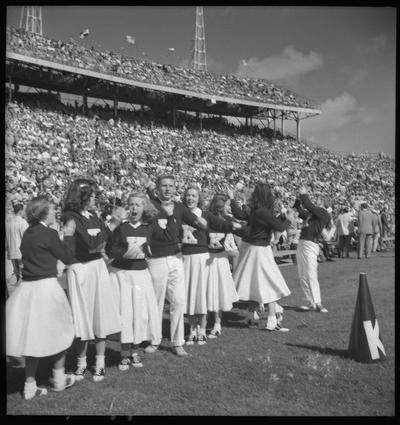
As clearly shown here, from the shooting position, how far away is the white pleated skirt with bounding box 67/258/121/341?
402cm

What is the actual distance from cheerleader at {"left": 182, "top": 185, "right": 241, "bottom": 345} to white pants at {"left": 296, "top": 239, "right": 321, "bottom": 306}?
7.11 feet

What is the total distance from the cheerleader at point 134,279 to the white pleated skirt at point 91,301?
6.4 inches

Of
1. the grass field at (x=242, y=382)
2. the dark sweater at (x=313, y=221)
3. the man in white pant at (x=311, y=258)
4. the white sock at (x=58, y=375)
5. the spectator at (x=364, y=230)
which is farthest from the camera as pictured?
the spectator at (x=364, y=230)

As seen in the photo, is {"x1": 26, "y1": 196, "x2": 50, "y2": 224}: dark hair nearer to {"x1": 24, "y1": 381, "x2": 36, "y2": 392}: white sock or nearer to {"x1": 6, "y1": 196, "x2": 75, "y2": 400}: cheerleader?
{"x1": 6, "y1": 196, "x2": 75, "y2": 400}: cheerleader

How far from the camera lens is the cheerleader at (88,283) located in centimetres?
403

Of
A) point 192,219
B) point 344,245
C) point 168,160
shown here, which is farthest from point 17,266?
point 168,160

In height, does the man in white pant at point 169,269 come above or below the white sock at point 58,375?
above

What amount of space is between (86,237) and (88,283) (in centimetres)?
41

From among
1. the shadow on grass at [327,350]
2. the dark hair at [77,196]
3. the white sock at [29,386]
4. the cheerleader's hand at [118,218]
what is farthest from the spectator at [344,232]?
the white sock at [29,386]

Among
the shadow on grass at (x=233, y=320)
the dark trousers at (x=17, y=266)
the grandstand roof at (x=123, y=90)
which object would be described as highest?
the grandstand roof at (x=123, y=90)

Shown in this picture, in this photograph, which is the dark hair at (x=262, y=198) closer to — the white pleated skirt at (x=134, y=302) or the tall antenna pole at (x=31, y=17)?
the white pleated skirt at (x=134, y=302)

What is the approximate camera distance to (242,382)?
4035mm

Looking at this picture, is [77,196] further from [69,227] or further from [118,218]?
[118,218]
